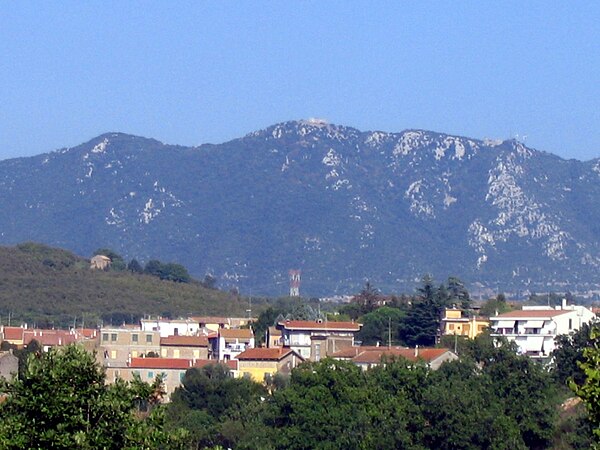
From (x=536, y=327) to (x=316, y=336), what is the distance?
35.5ft

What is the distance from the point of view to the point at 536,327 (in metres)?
82.9

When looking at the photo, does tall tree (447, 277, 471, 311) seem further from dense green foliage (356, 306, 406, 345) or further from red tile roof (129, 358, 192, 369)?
red tile roof (129, 358, 192, 369)

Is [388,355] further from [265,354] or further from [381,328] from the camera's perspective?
[381,328]

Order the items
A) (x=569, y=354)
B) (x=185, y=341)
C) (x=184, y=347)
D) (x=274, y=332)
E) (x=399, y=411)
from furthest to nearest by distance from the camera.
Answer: (x=274, y=332), (x=185, y=341), (x=184, y=347), (x=569, y=354), (x=399, y=411)

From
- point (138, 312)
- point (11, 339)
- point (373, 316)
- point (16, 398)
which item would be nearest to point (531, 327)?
point (373, 316)

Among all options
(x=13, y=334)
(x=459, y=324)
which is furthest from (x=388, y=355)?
(x=13, y=334)

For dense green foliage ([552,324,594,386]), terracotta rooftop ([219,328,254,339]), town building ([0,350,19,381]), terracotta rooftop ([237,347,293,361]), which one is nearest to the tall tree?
terracotta rooftop ([219,328,254,339])

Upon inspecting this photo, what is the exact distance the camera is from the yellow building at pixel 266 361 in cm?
8019

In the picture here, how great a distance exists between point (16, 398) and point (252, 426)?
3488 centimetres

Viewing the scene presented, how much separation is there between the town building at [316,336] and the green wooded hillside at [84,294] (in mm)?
34858

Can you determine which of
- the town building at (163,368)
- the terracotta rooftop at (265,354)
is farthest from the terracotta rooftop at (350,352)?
the town building at (163,368)

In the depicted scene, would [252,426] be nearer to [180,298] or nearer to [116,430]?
[116,430]

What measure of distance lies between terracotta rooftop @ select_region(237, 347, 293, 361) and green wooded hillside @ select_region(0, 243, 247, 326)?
1583 inches

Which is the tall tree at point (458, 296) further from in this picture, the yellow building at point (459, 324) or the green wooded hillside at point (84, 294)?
the green wooded hillside at point (84, 294)
